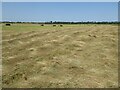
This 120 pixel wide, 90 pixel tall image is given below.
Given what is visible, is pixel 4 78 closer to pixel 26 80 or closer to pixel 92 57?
pixel 26 80

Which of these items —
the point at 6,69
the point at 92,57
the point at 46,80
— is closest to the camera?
the point at 46,80

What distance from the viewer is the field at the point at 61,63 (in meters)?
13.5

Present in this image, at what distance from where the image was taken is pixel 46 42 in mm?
23219

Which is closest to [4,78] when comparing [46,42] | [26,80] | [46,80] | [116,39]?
[26,80]

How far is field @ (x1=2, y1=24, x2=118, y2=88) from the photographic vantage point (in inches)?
533

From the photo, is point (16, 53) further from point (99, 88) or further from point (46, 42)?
point (99, 88)

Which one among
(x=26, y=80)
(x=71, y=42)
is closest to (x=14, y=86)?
(x=26, y=80)

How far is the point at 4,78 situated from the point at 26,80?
56.8 inches

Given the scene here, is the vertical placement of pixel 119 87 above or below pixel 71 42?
below

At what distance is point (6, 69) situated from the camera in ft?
53.3

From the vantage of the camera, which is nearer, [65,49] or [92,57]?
[92,57]

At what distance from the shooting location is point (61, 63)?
16.2 m

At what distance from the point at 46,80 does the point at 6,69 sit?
3.60 m

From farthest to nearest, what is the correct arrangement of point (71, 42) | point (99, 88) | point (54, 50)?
1. point (71, 42)
2. point (54, 50)
3. point (99, 88)
